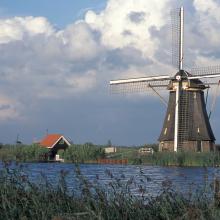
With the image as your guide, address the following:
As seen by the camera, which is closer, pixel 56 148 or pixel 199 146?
pixel 199 146

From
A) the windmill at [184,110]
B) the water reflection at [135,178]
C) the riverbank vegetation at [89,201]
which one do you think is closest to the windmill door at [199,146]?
the windmill at [184,110]

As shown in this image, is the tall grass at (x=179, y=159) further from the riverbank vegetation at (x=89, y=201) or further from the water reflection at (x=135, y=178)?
the riverbank vegetation at (x=89, y=201)

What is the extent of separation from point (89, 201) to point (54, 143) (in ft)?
151

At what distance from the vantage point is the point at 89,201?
25.0ft

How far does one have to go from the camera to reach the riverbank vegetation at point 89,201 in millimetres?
7363

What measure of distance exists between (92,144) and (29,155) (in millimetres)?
5385

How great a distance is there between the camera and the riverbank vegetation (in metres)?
7.36

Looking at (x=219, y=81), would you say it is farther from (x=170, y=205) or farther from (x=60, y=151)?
(x=170, y=205)

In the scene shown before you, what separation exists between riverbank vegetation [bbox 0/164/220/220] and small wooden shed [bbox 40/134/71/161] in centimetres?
4444

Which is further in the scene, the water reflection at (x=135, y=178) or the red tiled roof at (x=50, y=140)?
the red tiled roof at (x=50, y=140)

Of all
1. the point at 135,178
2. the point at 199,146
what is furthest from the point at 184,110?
the point at 135,178

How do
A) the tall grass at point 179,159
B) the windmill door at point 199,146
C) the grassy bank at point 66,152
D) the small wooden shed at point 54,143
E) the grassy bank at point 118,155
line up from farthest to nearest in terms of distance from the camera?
the small wooden shed at point 54,143, the grassy bank at point 66,152, the windmill door at point 199,146, the grassy bank at point 118,155, the tall grass at point 179,159

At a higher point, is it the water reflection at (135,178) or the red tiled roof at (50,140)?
the red tiled roof at (50,140)

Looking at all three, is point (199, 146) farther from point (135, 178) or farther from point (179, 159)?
point (135, 178)
